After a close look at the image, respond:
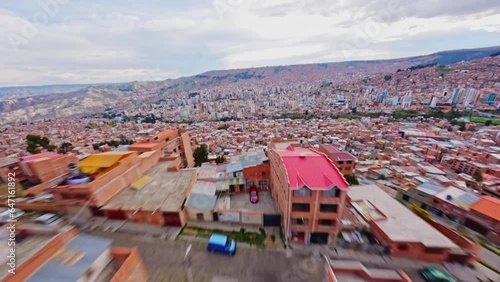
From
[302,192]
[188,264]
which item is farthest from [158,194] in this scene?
[302,192]

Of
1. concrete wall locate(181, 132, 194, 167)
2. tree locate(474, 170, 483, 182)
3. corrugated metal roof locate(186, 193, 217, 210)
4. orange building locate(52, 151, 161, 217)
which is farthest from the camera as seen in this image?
concrete wall locate(181, 132, 194, 167)

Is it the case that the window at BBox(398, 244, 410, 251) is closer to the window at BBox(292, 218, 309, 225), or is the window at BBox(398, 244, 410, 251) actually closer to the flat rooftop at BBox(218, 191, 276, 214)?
the window at BBox(292, 218, 309, 225)

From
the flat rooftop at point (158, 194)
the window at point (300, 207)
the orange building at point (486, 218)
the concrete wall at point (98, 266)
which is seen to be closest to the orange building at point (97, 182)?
the flat rooftop at point (158, 194)

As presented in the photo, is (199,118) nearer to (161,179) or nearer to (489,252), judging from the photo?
(161,179)

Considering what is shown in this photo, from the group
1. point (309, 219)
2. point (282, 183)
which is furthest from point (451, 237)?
point (282, 183)

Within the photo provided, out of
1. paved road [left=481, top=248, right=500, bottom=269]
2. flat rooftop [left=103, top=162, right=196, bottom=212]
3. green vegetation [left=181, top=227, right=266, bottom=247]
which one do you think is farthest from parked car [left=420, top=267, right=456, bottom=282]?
flat rooftop [left=103, top=162, right=196, bottom=212]

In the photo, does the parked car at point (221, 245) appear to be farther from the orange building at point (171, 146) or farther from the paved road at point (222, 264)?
the orange building at point (171, 146)
